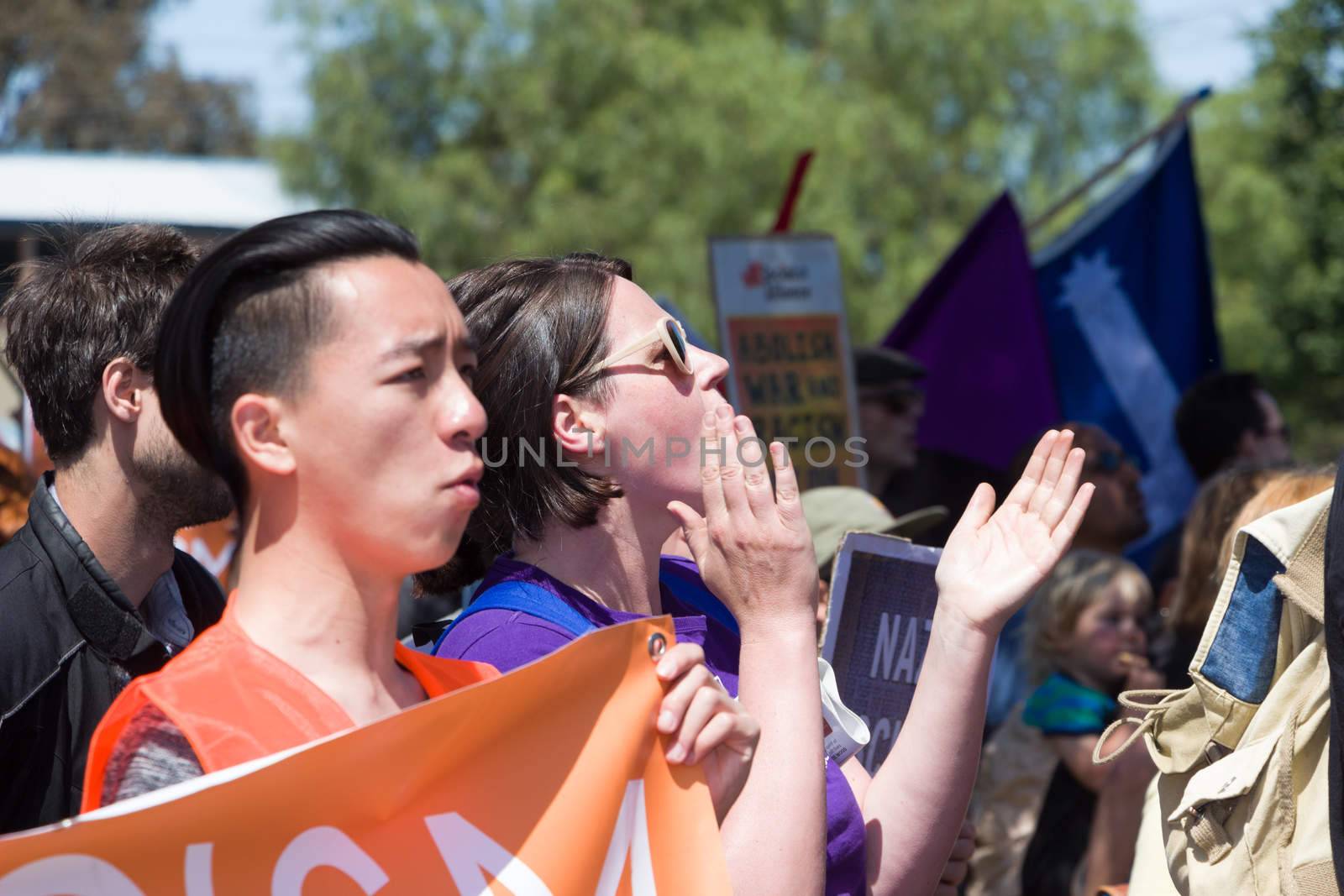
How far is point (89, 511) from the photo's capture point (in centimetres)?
255

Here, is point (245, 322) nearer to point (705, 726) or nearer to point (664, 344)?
point (705, 726)

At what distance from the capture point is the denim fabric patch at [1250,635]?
7.48ft

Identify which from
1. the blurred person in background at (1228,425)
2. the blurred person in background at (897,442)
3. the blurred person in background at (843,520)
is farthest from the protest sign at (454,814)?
the blurred person in background at (1228,425)

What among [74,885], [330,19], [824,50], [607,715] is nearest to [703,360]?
[607,715]

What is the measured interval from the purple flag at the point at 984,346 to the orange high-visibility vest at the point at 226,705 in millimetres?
5249

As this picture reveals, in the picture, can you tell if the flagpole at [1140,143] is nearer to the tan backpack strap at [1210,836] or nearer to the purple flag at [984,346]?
the purple flag at [984,346]

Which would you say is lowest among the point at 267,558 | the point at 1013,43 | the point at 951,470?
the point at 951,470

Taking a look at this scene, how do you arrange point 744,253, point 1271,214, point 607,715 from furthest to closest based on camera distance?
point 1271,214
point 744,253
point 607,715

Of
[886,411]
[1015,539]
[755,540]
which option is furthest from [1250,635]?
[886,411]

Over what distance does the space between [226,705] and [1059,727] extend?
3.12 meters

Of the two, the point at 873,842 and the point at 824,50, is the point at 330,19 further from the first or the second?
the point at 873,842

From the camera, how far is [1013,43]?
22.2 m

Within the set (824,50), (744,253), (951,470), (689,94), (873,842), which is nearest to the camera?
(873,842)

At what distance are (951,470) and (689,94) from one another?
12.9 meters
